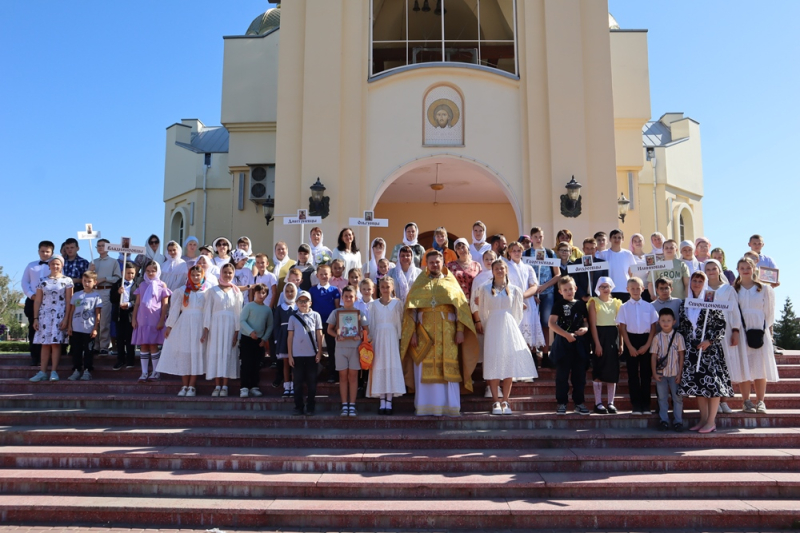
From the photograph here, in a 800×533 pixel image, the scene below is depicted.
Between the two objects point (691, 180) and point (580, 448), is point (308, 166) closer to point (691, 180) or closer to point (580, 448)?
point (580, 448)

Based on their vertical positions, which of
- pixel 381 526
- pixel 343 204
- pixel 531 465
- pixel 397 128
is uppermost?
pixel 397 128

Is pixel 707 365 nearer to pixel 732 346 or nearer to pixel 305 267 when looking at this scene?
pixel 732 346

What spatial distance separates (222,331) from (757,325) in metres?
6.53

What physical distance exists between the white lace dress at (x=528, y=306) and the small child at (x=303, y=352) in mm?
2718

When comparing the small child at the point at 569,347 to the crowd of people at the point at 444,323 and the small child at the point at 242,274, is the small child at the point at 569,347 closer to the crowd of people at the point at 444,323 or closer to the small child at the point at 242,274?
the crowd of people at the point at 444,323

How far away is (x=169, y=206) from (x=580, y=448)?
1859cm

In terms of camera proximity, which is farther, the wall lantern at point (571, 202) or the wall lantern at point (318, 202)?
the wall lantern at point (318, 202)

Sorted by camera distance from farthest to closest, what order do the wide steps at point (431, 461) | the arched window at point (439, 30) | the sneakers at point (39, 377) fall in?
the arched window at point (439, 30), the sneakers at point (39, 377), the wide steps at point (431, 461)

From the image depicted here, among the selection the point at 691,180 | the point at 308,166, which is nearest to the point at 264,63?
the point at 308,166

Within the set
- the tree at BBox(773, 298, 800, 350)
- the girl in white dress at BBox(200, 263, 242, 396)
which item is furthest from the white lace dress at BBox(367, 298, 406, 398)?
the tree at BBox(773, 298, 800, 350)

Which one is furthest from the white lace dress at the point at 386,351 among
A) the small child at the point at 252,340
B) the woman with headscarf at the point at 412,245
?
the small child at the point at 252,340

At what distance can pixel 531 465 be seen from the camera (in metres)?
6.18

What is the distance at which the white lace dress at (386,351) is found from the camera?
732 cm

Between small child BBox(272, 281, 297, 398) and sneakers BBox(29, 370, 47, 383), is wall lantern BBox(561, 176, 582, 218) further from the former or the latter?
sneakers BBox(29, 370, 47, 383)
